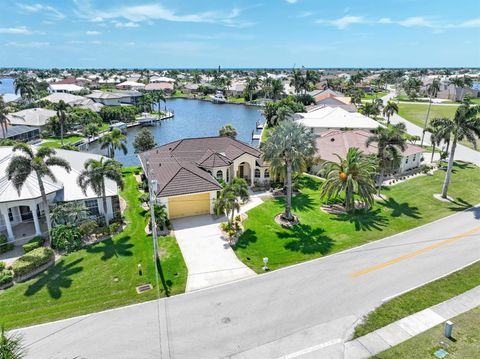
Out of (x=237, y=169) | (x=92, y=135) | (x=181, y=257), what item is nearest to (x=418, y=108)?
(x=237, y=169)

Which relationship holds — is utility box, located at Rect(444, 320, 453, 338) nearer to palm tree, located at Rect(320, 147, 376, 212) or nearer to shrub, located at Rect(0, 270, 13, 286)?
palm tree, located at Rect(320, 147, 376, 212)

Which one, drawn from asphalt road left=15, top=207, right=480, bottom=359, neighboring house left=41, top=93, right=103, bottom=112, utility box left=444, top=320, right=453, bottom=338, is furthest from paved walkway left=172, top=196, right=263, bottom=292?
neighboring house left=41, top=93, right=103, bottom=112

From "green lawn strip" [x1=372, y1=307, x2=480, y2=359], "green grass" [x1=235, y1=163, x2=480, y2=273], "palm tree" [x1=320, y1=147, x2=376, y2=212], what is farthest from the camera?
"palm tree" [x1=320, y1=147, x2=376, y2=212]

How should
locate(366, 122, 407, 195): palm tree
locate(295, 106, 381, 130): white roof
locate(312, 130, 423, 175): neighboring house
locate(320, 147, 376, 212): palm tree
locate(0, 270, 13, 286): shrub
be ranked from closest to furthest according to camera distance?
locate(0, 270, 13, 286): shrub → locate(320, 147, 376, 212): palm tree → locate(366, 122, 407, 195): palm tree → locate(312, 130, 423, 175): neighboring house → locate(295, 106, 381, 130): white roof

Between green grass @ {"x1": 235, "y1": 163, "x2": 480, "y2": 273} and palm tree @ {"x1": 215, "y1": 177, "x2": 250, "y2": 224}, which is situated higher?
palm tree @ {"x1": 215, "y1": 177, "x2": 250, "y2": 224}

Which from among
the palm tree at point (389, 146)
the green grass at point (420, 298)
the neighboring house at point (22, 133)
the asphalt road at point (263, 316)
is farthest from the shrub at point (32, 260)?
the neighboring house at point (22, 133)

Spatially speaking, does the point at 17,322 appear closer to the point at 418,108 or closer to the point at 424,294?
the point at 424,294

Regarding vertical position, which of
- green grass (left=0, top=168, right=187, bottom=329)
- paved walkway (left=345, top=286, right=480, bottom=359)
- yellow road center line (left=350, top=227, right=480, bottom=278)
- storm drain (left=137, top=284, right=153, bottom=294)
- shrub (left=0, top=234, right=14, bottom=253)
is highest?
paved walkway (left=345, top=286, right=480, bottom=359)
